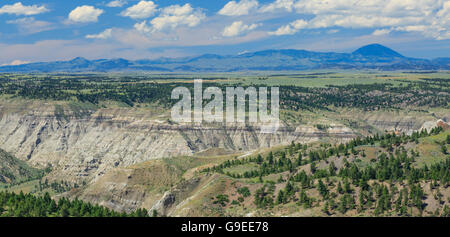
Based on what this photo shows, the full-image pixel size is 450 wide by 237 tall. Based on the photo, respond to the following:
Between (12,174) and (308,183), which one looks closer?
(308,183)

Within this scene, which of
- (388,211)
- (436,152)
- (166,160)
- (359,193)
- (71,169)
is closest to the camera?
(388,211)

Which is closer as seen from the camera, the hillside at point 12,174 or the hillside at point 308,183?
the hillside at point 308,183

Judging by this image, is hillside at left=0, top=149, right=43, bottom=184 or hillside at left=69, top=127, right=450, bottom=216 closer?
hillside at left=69, top=127, right=450, bottom=216

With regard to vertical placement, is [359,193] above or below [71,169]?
above

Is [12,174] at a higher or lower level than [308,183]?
lower

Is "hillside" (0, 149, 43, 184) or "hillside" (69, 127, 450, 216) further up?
"hillside" (69, 127, 450, 216)

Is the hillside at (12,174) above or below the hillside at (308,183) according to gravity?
below
